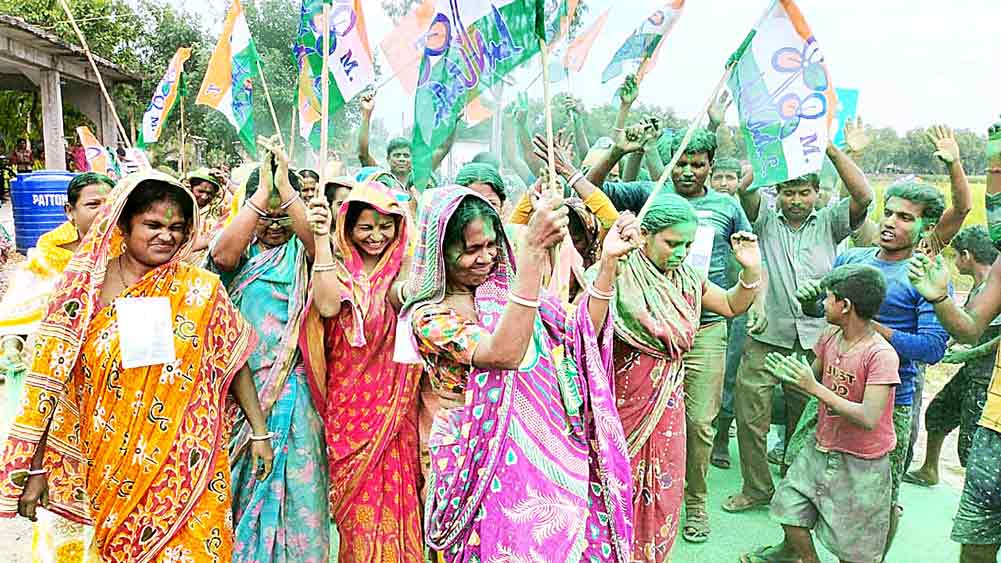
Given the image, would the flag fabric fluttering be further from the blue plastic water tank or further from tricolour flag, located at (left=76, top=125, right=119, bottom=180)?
the blue plastic water tank

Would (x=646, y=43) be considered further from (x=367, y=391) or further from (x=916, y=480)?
(x=916, y=480)

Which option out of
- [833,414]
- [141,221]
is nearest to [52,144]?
[141,221]

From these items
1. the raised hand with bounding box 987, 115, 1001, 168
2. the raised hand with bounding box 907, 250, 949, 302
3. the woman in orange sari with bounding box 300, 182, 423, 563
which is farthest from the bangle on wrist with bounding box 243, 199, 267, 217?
the raised hand with bounding box 987, 115, 1001, 168

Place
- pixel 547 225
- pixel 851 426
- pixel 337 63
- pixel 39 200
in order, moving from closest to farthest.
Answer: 1. pixel 547 225
2. pixel 851 426
3. pixel 337 63
4. pixel 39 200

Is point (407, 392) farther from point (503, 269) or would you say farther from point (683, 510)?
point (683, 510)

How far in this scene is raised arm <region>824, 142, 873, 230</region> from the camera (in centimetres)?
401

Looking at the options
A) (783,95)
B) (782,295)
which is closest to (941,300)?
(783,95)

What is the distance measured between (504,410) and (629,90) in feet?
7.41

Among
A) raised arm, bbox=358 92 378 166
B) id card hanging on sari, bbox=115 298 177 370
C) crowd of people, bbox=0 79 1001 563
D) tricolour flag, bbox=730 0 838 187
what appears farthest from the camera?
raised arm, bbox=358 92 378 166

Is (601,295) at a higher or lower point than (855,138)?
lower

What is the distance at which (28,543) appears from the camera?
3.78m

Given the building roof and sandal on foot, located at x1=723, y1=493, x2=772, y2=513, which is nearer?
sandal on foot, located at x1=723, y1=493, x2=772, y2=513

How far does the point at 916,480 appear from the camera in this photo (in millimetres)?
4848

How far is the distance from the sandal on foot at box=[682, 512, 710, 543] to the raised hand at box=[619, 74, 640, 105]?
2225 mm
